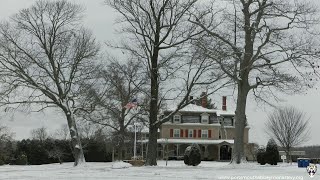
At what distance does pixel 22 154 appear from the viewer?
65125 mm

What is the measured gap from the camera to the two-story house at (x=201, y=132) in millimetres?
75875

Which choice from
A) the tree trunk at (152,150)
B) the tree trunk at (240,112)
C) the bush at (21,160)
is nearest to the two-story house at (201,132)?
the bush at (21,160)

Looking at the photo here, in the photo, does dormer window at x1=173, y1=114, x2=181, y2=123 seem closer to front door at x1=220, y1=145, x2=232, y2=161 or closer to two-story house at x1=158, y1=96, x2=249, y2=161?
two-story house at x1=158, y1=96, x2=249, y2=161

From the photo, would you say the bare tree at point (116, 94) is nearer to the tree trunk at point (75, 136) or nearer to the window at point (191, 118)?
the tree trunk at point (75, 136)

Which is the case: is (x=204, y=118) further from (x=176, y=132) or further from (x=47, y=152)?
(x=47, y=152)

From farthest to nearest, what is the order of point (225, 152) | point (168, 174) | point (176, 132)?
point (176, 132)
point (225, 152)
point (168, 174)

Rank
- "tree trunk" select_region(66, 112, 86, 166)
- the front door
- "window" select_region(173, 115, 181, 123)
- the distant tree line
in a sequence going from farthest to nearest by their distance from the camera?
1. "window" select_region(173, 115, 181, 123)
2. the front door
3. the distant tree line
4. "tree trunk" select_region(66, 112, 86, 166)

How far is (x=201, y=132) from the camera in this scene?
7919 cm

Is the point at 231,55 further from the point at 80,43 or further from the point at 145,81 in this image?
the point at 80,43

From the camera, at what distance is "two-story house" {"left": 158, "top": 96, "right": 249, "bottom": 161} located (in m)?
75.9

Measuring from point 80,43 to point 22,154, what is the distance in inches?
1012

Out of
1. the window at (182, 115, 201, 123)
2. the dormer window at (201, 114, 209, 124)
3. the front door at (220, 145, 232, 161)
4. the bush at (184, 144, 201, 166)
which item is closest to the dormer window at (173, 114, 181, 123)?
the window at (182, 115, 201, 123)

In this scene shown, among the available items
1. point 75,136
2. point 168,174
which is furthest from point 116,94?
point 168,174

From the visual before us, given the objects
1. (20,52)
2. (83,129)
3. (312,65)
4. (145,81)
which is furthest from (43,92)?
(83,129)
